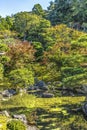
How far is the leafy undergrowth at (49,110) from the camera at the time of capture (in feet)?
75.0

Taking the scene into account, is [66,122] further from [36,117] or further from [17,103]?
[17,103]

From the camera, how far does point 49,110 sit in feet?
88.2

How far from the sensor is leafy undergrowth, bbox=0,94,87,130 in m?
22.9

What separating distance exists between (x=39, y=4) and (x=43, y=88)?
148ft

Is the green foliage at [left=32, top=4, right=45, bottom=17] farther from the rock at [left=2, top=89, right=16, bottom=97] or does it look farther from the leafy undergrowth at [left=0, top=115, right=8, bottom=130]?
the leafy undergrowth at [left=0, top=115, right=8, bottom=130]

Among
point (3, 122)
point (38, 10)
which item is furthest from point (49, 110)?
point (38, 10)

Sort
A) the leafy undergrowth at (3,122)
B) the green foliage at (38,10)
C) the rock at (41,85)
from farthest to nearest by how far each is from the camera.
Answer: the green foliage at (38,10) → the rock at (41,85) → the leafy undergrowth at (3,122)

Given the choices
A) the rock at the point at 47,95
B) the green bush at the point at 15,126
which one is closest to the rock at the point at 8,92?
the rock at the point at 47,95

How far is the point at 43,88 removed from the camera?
1431 inches

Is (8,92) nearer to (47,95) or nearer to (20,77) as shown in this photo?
(20,77)

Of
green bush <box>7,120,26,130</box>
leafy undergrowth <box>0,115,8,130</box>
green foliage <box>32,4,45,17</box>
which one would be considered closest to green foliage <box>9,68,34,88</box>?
leafy undergrowth <box>0,115,8,130</box>

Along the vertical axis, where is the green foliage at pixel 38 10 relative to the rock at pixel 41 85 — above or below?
above

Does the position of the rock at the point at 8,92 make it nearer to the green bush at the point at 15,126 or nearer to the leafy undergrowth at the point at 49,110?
the leafy undergrowth at the point at 49,110

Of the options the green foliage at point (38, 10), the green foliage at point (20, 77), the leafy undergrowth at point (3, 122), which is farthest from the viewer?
the green foliage at point (38, 10)
